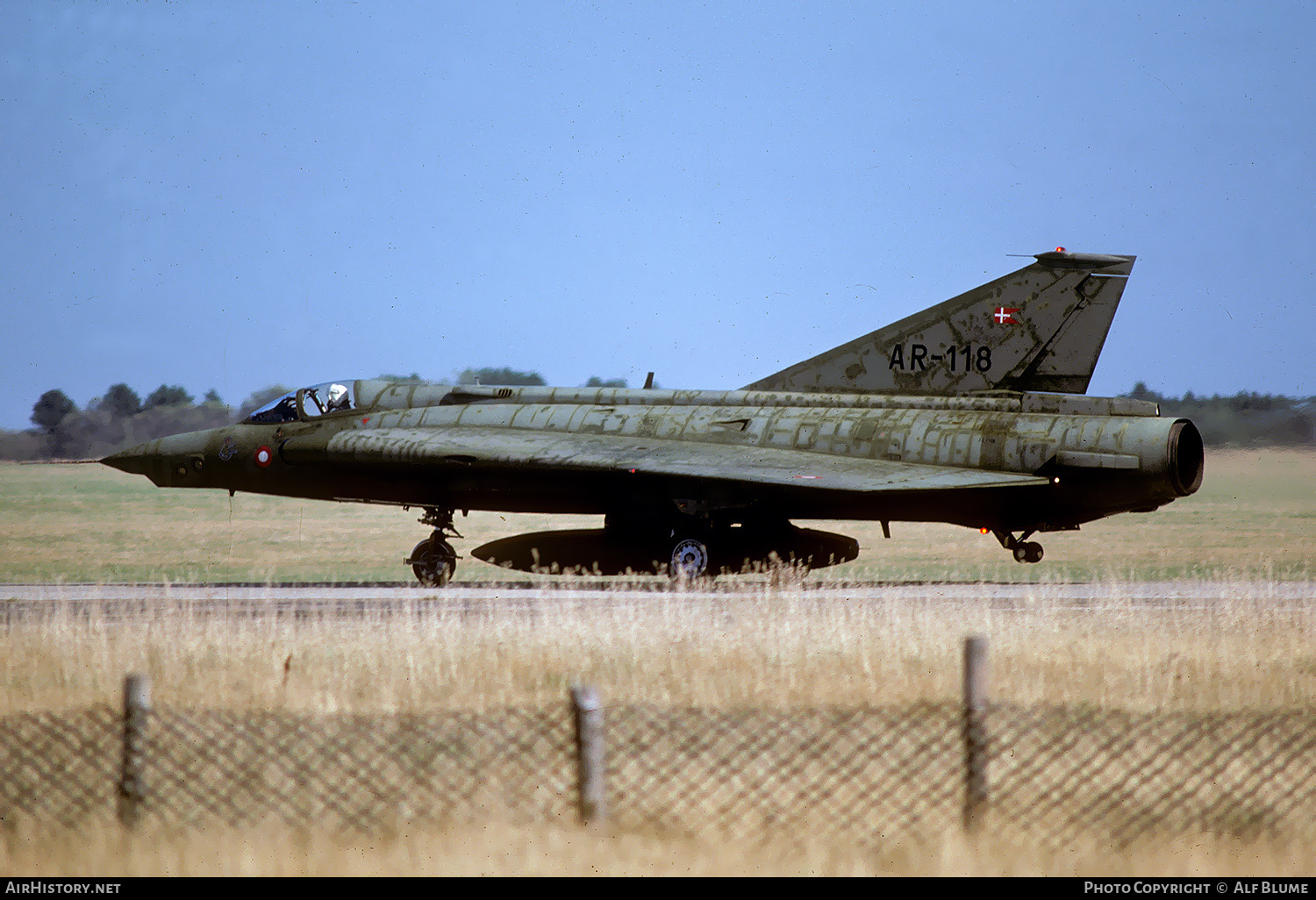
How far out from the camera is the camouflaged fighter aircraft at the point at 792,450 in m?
17.2

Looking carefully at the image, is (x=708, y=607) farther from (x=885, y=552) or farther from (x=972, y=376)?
(x=885, y=552)

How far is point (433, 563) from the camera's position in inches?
774

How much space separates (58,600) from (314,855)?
12.4 meters

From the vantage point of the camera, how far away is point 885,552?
91.5 feet

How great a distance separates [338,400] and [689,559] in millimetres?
6624

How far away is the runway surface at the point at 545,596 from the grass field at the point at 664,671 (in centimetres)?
21

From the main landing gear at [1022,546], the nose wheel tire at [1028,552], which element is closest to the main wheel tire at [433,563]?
the main landing gear at [1022,546]

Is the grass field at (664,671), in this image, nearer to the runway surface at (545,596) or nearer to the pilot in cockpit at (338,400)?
the runway surface at (545,596)

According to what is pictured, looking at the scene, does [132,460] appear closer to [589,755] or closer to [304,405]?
[304,405]

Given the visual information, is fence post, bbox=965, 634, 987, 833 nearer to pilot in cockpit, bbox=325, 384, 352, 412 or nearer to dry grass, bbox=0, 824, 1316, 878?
dry grass, bbox=0, 824, 1316, 878

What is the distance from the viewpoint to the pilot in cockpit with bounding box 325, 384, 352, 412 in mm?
20594

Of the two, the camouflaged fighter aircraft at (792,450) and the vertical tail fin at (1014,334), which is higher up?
the vertical tail fin at (1014,334)

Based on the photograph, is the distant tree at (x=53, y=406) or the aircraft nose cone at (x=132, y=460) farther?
the distant tree at (x=53, y=406)

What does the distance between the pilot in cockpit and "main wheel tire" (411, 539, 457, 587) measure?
110 inches
